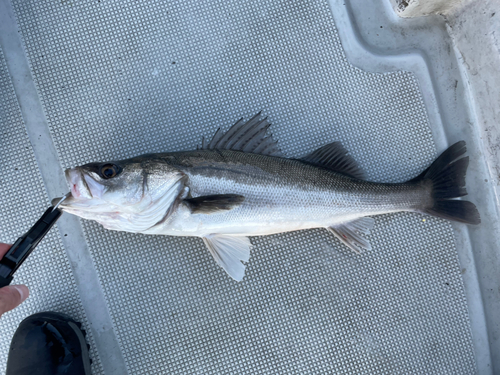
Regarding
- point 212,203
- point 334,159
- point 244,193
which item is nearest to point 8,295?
point 212,203

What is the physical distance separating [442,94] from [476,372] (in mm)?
1987

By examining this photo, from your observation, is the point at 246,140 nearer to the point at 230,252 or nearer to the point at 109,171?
the point at 230,252

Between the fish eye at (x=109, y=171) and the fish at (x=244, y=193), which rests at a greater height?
the fish eye at (x=109, y=171)

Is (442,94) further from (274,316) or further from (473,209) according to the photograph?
(274,316)

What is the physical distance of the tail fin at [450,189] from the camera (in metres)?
2.14

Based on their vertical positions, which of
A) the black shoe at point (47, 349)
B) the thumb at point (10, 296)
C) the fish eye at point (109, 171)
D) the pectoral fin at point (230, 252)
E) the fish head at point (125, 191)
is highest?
the fish eye at point (109, 171)

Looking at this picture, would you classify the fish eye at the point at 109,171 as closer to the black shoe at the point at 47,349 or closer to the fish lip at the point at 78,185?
the fish lip at the point at 78,185

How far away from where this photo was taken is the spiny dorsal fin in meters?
1.78

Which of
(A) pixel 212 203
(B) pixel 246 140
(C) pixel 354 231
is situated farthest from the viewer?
(C) pixel 354 231

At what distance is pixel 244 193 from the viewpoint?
1870 millimetres

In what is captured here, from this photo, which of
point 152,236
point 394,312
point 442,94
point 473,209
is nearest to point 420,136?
point 442,94

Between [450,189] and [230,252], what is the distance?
1.50 metres

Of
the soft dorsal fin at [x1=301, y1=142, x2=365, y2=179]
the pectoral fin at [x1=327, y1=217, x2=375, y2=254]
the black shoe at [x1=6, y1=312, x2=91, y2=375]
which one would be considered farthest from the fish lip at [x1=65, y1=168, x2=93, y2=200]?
the pectoral fin at [x1=327, y1=217, x2=375, y2=254]

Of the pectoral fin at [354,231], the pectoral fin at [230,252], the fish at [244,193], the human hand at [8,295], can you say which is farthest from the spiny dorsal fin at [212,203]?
the human hand at [8,295]
